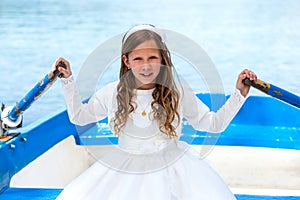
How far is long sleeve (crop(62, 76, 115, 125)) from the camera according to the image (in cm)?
137

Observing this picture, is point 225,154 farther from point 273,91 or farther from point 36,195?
point 273,91

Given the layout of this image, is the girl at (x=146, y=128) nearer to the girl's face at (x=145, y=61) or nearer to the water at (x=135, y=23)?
the girl's face at (x=145, y=61)

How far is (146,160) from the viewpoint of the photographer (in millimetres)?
1332

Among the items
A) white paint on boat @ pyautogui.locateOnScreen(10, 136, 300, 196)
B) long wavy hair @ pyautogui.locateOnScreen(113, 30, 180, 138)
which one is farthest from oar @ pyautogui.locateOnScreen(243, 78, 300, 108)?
white paint on boat @ pyautogui.locateOnScreen(10, 136, 300, 196)

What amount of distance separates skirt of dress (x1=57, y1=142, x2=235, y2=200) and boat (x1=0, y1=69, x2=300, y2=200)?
0.81 feet

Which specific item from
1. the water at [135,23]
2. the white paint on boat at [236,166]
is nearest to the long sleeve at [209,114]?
the white paint on boat at [236,166]

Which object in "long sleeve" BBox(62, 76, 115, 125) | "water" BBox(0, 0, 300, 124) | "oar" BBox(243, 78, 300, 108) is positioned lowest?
"long sleeve" BBox(62, 76, 115, 125)

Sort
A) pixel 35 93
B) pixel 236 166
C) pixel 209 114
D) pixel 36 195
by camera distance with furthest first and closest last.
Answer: pixel 236 166, pixel 36 195, pixel 35 93, pixel 209 114

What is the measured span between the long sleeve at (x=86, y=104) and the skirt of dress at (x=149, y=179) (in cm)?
10

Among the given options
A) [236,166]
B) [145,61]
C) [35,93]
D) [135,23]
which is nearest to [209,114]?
[145,61]

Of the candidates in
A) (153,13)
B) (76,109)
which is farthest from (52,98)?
(153,13)

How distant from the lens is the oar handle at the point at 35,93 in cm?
139

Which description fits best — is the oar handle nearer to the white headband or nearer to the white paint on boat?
the white headband

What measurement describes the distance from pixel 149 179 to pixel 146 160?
46 mm
